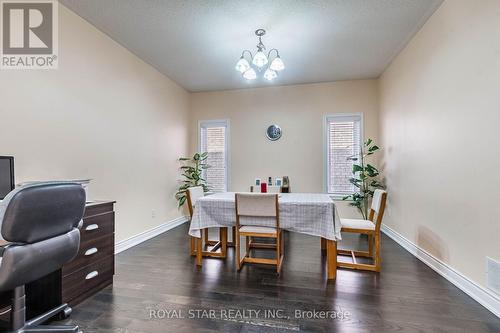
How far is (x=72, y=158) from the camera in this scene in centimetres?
254

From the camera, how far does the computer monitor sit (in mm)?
1646

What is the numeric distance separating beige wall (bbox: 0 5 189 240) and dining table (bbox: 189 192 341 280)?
1.29m

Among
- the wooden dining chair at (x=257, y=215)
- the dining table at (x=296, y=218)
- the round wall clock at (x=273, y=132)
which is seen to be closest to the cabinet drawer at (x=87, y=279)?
the dining table at (x=296, y=218)

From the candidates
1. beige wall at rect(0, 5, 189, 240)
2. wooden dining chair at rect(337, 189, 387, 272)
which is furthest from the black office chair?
wooden dining chair at rect(337, 189, 387, 272)

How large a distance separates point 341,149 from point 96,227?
13.5 ft

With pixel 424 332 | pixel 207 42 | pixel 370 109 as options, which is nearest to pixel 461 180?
pixel 424 332

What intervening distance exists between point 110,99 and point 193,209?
1816 mm

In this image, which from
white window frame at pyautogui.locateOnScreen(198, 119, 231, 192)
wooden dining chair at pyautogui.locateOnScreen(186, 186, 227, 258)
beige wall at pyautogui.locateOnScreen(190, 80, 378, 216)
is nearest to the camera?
wooden dining chair at pyautogui.locateOnScreen(186, 186, 227, 258)

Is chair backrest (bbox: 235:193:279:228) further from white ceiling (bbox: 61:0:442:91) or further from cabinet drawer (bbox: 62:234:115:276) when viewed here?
white ceiling (bbox: 61:0:442:91)

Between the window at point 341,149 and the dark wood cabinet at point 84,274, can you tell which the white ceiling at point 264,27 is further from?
the dark wood cabinet at point 84,274

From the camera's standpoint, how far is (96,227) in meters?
2.10

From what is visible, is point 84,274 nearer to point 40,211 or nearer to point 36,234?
point 36,234

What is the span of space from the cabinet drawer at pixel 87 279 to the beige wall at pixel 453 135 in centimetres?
327

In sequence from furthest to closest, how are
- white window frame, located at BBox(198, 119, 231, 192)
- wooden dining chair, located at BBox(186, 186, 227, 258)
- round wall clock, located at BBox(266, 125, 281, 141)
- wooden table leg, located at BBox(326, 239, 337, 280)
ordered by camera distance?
white window frame, located at BBox(198, 119, 231, 192), round wall clock, located at BBox(266, 125, 281, 141), wooden dining chair, located at BBox(186, 186, 227, 258), wooden table leg, located at BBox(326, 239, 337, 280)
